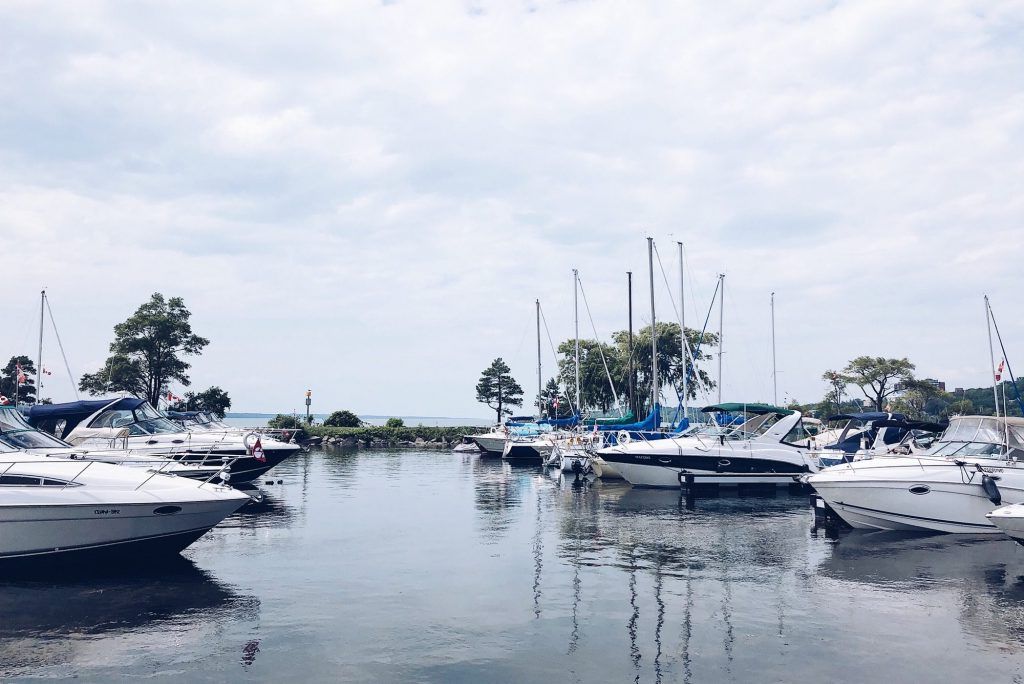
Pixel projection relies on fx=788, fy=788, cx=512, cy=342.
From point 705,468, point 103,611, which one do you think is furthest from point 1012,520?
point 705,468

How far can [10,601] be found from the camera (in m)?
12.6

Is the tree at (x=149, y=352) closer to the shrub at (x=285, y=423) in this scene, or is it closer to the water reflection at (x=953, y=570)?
the shrub at (x=285, y=423)

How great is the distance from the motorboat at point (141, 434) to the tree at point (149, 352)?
3370cm

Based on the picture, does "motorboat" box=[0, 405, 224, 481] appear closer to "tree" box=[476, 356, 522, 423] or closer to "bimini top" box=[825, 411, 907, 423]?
"bimini top" box=[825, 411, 907, 423]

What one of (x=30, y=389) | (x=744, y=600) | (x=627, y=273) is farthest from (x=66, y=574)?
(x=30, y=389)

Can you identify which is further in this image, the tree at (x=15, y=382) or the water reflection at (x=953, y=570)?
the tree at (x=15, y=382)

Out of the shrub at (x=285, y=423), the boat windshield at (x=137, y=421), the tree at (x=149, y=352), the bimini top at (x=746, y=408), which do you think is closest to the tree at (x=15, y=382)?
the tree at (x=149, y=352)

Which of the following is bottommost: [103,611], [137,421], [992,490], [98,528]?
[103,611]

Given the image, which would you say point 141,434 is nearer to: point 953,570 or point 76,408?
point 76,408

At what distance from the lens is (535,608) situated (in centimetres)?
1256

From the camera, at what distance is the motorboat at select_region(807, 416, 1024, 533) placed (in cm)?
Result: 1897

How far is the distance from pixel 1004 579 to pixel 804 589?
4.09 m

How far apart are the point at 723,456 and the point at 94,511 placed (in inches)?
911

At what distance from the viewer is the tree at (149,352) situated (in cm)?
6319
